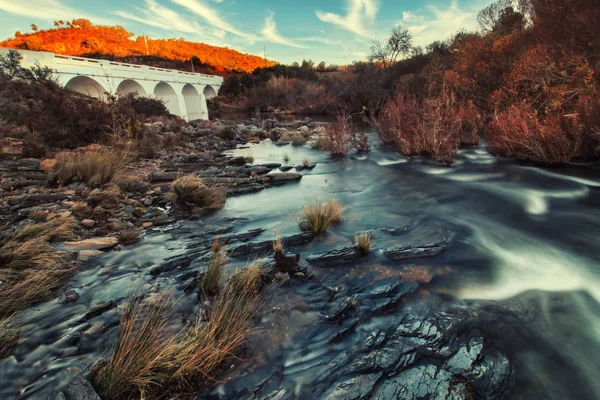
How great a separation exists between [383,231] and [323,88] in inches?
1569

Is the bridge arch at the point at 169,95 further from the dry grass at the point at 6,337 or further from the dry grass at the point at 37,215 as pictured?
the dry grass at the point at 6,337

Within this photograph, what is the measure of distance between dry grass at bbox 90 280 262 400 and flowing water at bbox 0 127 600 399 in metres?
0.23

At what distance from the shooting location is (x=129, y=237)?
17.1ft

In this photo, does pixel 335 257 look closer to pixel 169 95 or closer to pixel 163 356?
pixel 163 356

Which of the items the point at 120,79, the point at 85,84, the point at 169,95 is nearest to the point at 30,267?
the point at 120,79

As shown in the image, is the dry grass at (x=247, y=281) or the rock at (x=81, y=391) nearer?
the rock at (x=81, y=391)

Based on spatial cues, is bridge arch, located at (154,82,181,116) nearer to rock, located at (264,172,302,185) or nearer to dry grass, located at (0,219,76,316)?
rock, located at (264,172,302,185)

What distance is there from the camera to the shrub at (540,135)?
890 centimetres

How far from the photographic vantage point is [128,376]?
223 cm

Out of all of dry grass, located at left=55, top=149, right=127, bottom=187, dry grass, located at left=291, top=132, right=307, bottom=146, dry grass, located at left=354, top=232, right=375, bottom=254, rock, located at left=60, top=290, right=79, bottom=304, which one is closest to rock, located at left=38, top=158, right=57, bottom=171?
dry grass, located at left=55, top=149, right=127, bottom=187

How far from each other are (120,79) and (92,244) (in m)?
30.5

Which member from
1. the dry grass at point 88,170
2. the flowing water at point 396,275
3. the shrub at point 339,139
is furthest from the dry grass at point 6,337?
the shrub at point 339,139

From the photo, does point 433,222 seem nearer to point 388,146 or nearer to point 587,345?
point 587,345

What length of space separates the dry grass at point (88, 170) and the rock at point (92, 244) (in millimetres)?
2931
